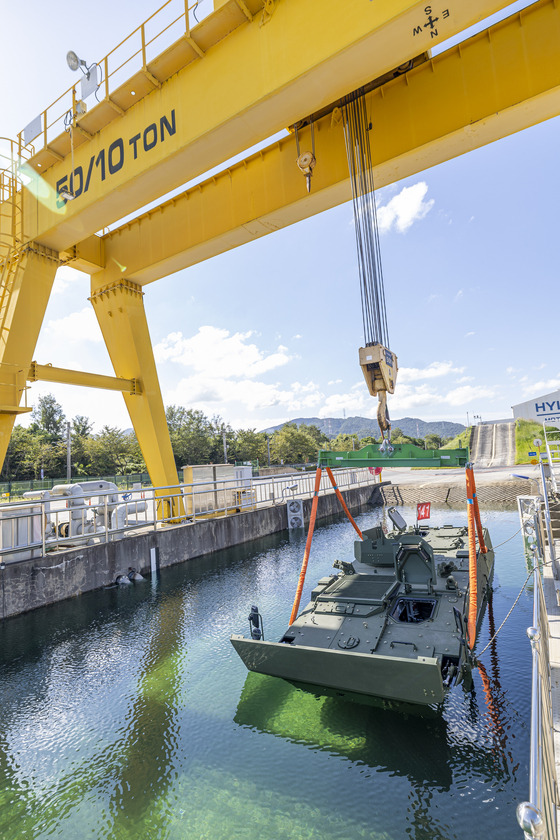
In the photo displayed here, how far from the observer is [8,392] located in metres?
12.1

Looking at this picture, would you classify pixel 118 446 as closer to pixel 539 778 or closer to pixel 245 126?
pixel 245 126

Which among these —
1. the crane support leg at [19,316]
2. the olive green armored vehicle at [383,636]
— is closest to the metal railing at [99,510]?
the crane support leg at [19,316]

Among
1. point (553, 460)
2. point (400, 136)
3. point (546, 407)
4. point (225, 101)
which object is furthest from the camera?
point (546, 407)

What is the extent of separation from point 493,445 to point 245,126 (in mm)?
46366

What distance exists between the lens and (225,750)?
5258mm

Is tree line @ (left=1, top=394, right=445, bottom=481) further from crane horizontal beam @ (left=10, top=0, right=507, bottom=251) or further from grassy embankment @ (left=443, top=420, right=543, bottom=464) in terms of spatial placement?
crane horizontal beam @ (left=10, top=0, right=507, bottom=251)

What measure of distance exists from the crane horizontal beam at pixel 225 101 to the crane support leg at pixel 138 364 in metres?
3.05

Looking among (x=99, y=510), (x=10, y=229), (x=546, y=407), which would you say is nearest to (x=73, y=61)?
(x=10, y=229)

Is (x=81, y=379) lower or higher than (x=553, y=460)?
higher

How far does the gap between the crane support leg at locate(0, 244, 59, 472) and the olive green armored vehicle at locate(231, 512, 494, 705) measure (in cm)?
915

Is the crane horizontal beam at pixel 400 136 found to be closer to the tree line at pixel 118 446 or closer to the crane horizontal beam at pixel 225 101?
the crane horizontal beam at pixel 225 101

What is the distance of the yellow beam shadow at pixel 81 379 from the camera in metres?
13.0

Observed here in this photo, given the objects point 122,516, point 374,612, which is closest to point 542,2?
point 374,612

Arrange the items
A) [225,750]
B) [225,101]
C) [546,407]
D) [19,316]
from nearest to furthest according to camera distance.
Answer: [225,750] → [225,101] → [19,316] → [546,407]
